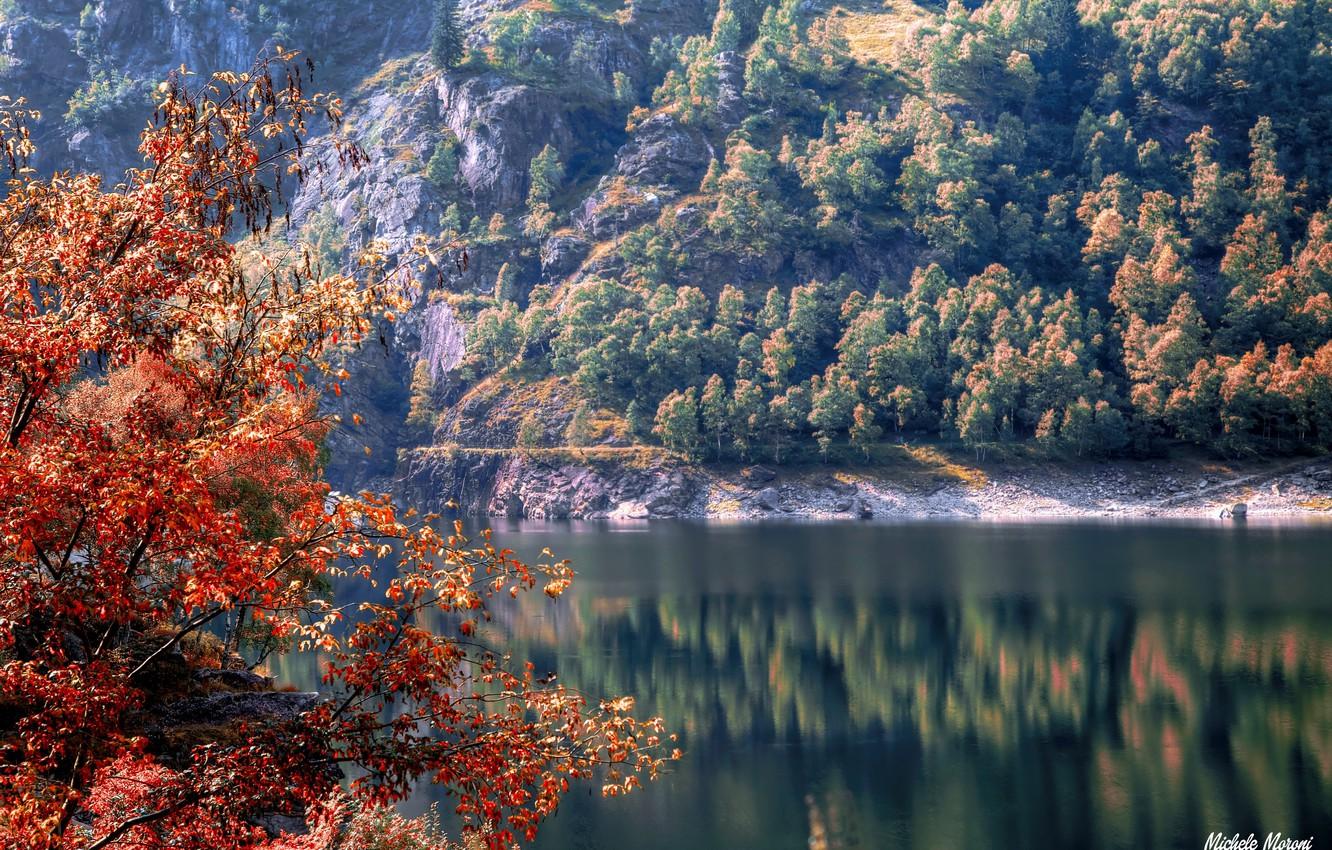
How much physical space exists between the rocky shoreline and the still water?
2284 inches

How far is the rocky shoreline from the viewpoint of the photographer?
14862 centimetres

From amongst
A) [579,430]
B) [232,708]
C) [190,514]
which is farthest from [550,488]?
[190,514]

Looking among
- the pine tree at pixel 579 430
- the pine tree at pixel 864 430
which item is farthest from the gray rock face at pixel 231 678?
the pine tree at pixel 579 430

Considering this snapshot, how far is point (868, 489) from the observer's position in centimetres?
16175

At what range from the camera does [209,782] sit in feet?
33.6

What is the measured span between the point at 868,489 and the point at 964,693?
114478mm

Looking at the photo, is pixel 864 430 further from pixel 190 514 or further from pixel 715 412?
pixel 190 514

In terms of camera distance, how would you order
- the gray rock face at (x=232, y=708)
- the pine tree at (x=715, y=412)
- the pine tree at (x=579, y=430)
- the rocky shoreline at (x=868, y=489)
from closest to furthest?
the gray rock face at (x=232, y=708), the rocky shoreline at (x=868, y=489), the pine tree at (x=715, y=412), the pine tree at (x=579, y=430)

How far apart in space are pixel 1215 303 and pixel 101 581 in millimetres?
202224

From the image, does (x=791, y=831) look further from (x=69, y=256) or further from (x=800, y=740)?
(x=69, y=256)

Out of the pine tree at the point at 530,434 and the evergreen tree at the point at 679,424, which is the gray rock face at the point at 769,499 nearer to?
the evergreen tree at the point at 679,424

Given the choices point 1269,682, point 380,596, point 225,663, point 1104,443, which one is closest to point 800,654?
point 1269,682

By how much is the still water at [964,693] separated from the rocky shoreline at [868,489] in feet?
190

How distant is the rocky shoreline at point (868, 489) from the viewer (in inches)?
5851
